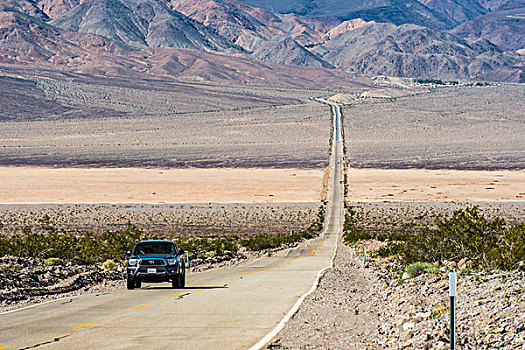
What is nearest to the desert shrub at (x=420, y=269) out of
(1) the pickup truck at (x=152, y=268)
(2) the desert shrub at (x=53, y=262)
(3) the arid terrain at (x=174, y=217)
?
(1) the pickup truck at (x=152, y=268)

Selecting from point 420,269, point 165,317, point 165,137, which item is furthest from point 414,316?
point 165,137

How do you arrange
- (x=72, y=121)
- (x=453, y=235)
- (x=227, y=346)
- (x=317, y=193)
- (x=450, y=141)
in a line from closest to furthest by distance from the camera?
(x=227, y=346) → (x=453, y=235) → (x=317, y=193) → (x=450, y=141) → (x=72, y=121)

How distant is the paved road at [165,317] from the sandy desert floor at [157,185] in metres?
52.1

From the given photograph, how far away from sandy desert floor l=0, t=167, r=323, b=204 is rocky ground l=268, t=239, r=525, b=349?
55.0 metres

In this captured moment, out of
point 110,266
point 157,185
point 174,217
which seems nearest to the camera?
point 110,266

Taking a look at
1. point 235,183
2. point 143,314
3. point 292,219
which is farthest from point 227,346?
point 235,183

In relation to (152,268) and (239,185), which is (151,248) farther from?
(239,185)

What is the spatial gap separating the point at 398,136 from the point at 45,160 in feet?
228

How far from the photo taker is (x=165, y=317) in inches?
527

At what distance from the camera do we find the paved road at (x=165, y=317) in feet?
35.9

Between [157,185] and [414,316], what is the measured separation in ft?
244

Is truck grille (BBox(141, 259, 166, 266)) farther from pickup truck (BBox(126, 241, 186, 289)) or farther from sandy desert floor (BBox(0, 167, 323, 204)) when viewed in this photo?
sandy desert floor (BBox(0, 167, 323, 204))

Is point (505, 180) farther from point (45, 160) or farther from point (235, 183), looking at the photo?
point (45, 160)

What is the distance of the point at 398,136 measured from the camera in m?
143
